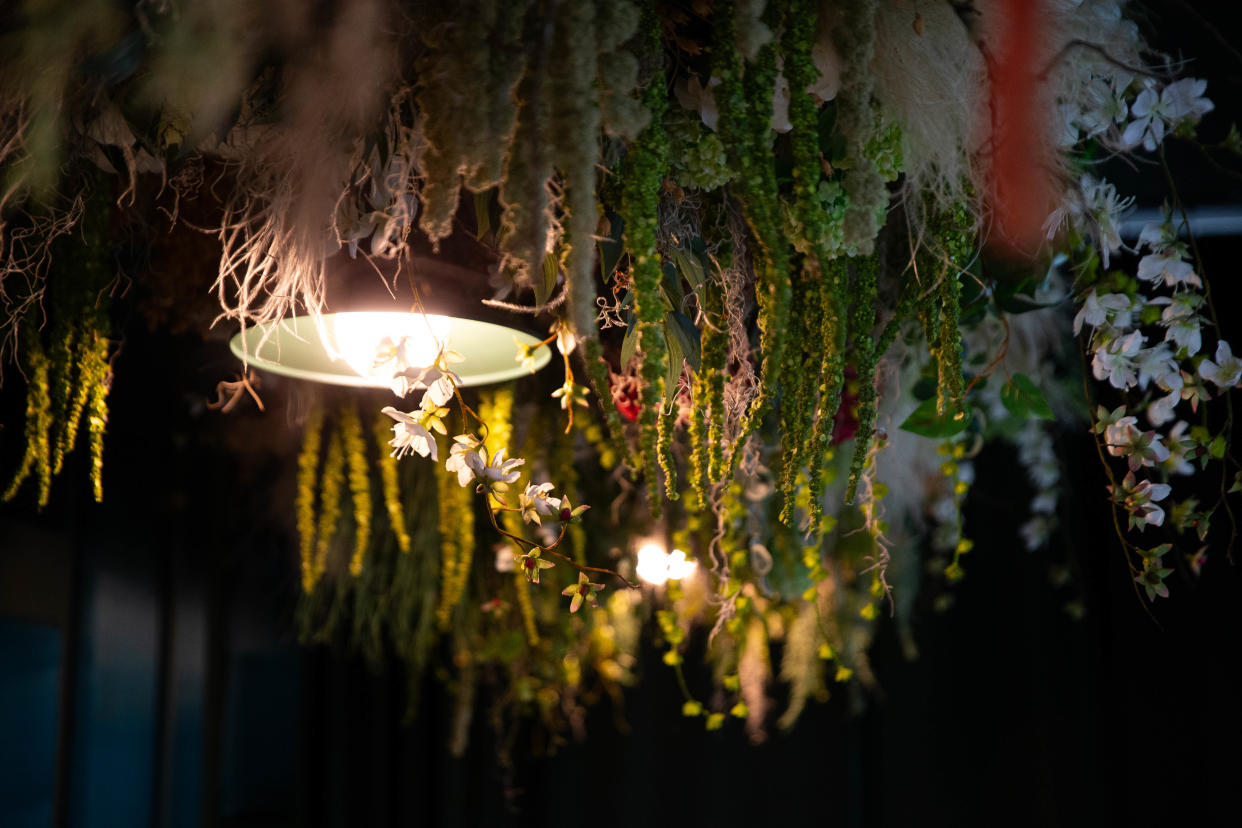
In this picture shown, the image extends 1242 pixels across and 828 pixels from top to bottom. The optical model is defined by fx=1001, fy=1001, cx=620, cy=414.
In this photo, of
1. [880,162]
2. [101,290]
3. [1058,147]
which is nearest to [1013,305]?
[1058,147]

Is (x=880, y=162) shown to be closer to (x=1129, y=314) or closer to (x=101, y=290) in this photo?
(x=1129, y=314)

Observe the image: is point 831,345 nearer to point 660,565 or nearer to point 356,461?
point 660,565

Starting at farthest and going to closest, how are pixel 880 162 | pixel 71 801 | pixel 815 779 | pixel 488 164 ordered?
pixel 815 779
pixel 71 801
pixel 880 162
pixel 488 164

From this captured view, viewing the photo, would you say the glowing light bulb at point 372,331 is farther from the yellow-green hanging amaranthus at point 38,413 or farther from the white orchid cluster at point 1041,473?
the white orchid cluster at point 1041,473

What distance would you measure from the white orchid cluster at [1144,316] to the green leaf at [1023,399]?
113mm

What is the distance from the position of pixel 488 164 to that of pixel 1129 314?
2.34ft

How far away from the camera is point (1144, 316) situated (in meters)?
1.07

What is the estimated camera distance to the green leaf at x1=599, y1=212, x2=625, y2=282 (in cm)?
86

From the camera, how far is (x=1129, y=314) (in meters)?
1.04

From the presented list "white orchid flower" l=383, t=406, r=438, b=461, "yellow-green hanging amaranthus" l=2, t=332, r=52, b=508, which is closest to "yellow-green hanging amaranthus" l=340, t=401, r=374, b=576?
"yellow-green hanging amaranthus" l=2, t=332, r=52, b=508

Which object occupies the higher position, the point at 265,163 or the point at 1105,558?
the point at 265,163

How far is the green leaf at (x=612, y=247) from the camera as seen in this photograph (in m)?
0.86

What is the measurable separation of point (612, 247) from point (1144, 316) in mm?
600

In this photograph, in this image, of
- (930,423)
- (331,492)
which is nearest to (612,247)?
(930,423)
